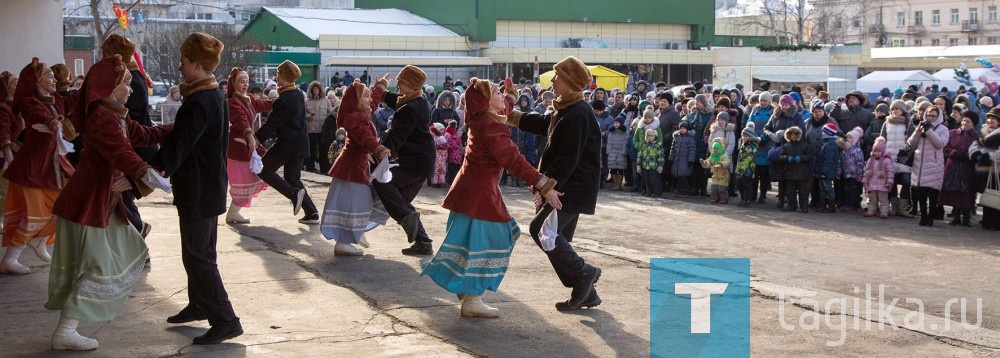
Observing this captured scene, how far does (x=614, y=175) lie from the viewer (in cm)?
1691

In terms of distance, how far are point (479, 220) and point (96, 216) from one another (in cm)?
228

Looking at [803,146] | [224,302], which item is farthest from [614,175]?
[224,302]

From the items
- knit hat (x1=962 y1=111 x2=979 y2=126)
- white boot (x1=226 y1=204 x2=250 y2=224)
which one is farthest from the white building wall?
knit hat (x1=962 y1=111 x2=979 y2=126)

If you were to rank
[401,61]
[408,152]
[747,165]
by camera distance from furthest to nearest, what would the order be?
[401,61] → [747,165] → [408,152]

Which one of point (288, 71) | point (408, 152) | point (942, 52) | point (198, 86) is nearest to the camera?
point (198, 86)

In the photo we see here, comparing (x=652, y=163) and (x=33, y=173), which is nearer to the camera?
(x=33, y=173)

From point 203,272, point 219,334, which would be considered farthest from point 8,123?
point 219,334

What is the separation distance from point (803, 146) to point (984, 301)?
6.02 meters

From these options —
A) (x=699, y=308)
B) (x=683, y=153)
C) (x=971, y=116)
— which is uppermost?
(x=971, y=116)

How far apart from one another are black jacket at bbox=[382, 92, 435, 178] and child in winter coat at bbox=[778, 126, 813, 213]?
19.7ft

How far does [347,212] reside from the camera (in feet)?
31.2

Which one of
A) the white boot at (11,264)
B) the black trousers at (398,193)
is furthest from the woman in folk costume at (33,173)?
the black trousers at (398,193)

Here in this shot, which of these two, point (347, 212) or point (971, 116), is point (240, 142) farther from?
point (971, 116)

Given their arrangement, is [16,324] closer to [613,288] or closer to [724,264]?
[613,288]
